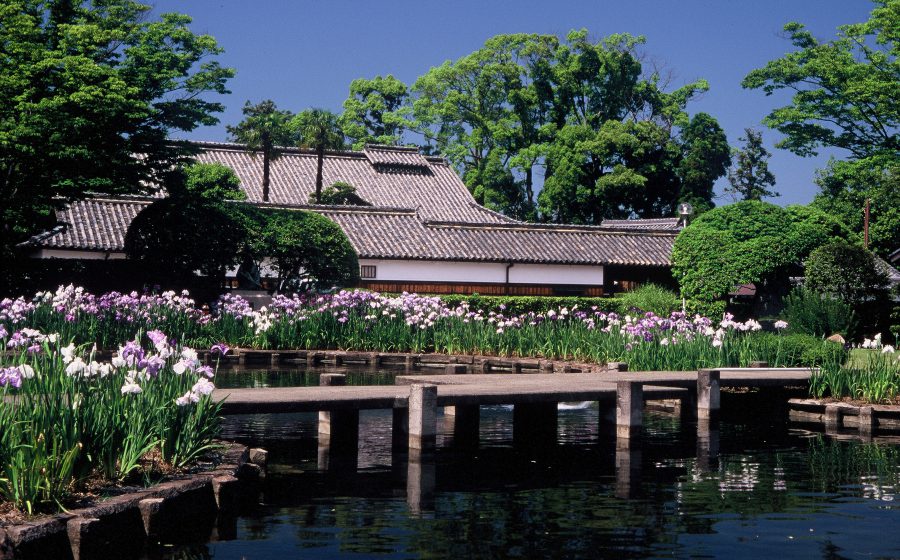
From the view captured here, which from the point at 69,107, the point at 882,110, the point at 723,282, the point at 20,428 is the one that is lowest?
the point at 20,428

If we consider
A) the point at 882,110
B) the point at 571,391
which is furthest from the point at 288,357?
the point at 882,110

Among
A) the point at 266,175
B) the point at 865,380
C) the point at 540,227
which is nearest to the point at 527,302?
the point at 540,227

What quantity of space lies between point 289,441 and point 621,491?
512 centimetres

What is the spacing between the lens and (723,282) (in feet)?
105

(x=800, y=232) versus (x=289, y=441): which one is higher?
(x=800, y=232)

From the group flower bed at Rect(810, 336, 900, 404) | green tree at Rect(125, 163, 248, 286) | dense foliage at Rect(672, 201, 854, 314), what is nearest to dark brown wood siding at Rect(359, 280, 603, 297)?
dense foliage at Rect(672, 201, 854, 314)

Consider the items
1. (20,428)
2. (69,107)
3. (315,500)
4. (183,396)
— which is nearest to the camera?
(20,428)

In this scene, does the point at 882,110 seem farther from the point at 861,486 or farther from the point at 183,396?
the point at 183,396

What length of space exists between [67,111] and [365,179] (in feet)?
83.0

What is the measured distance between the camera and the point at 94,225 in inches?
1337

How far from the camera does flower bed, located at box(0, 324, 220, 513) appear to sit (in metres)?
8.23

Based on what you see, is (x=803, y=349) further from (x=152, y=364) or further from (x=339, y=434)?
(x=152, y=364)

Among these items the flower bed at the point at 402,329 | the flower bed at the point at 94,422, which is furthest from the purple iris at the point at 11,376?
the flower bed at the point at 402,329

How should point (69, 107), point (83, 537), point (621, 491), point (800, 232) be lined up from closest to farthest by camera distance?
point (83, 537) → point (621, 491) → point (69, 107) → point (800, 232)
